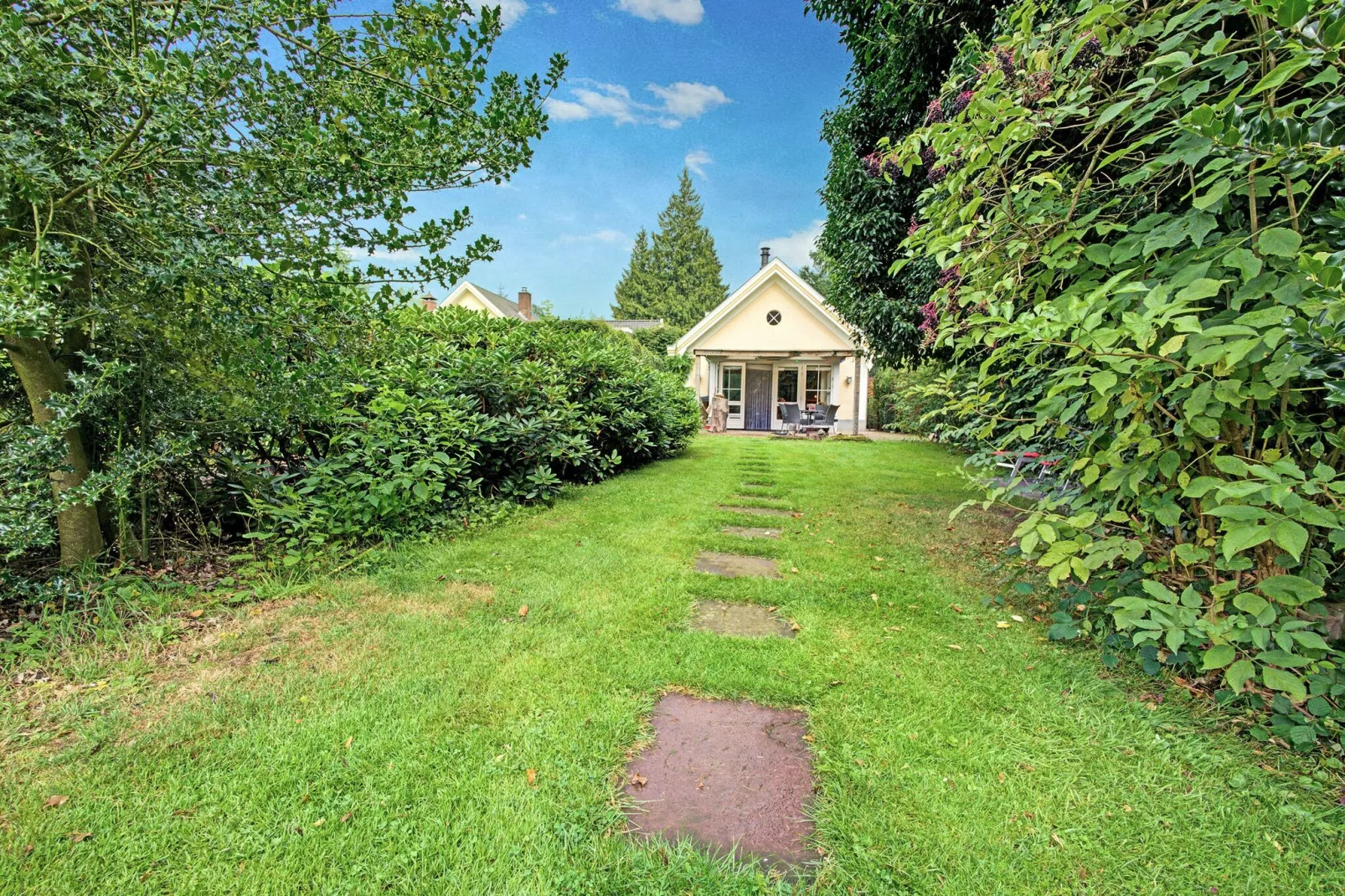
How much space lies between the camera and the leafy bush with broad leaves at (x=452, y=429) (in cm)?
349

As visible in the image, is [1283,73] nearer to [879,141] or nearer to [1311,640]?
[1311,640]

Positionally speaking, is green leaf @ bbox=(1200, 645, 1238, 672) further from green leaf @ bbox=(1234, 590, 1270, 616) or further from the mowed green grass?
the mowed green grass

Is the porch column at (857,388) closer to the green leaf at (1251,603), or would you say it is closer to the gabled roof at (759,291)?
the gabled roof at (759,291)

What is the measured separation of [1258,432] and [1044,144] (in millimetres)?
1760

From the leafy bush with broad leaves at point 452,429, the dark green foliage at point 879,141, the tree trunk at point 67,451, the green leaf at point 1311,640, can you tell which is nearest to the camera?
the green leaf at point 1311,640

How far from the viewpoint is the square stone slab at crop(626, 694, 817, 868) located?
1481 millimetres

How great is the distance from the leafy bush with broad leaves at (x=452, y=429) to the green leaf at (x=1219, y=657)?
370cm

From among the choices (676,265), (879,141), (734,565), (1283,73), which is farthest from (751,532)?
(676,265)

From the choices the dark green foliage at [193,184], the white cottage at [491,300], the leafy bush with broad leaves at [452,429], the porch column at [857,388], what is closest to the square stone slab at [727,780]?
the dark green foliage at [193,184]

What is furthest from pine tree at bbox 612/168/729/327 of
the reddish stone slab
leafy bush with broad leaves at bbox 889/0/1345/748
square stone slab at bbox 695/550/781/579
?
leafy bush with broad leaves at bbox 889/0/1345/748

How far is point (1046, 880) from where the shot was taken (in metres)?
1.33

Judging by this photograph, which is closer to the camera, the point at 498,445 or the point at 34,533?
the point at 34,533

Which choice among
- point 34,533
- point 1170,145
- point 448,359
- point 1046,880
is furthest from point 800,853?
point 448,359

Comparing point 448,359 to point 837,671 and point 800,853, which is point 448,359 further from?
point 800,853
